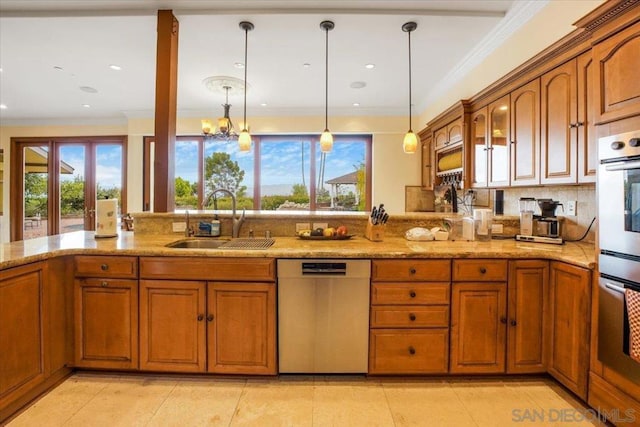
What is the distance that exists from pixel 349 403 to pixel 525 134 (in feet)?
7.94

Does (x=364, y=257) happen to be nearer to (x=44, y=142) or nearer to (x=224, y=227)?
(x=224, y=227)

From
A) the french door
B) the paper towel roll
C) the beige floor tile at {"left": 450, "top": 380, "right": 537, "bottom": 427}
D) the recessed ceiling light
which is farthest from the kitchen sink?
the french door

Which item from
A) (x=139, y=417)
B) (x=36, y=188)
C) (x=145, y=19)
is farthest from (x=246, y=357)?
(x=36, y=188)

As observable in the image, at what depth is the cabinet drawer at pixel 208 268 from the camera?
1.92 meters

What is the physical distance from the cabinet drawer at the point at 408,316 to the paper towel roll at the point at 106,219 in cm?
220

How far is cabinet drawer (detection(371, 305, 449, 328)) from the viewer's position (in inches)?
76.5

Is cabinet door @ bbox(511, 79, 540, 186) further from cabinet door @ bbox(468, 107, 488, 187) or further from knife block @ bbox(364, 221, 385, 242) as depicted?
knife block @ bbox(364, 221, 385, 242)

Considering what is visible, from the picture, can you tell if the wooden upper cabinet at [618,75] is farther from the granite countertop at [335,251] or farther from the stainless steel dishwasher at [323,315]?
the stainless steel dishwasher at [323,315]

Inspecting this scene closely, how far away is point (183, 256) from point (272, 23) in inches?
92.0

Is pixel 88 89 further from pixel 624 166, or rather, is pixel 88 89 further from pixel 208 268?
pixel 624 166

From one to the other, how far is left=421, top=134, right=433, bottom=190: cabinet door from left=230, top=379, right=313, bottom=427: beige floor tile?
365 cm

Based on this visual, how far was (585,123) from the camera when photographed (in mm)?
1902

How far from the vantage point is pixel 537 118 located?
230 centimetres

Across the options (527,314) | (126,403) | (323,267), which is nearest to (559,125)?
(527,314)
